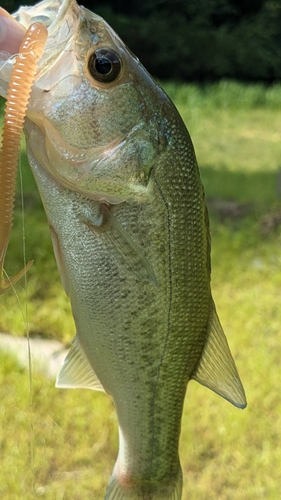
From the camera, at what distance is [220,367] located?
41.8 inches

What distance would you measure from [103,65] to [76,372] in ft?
1.88

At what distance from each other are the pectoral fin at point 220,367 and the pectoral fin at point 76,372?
219mm

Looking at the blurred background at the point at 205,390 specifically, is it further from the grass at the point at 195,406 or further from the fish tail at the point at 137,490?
the fish tail at the point at 137,490

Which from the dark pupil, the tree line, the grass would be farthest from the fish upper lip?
the tree line

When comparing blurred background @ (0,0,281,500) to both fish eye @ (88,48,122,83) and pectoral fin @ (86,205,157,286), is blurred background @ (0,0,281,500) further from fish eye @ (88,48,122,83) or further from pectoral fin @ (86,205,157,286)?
fish eye @ (88,48,122,83)

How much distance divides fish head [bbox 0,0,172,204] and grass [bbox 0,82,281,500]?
52cm

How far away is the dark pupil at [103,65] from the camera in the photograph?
0.86m

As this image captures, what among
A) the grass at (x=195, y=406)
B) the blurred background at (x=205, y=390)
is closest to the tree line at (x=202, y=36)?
the blurred background at (x=205, y=390)

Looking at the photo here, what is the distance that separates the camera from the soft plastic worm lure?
0.73m

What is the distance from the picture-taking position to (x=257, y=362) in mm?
2570

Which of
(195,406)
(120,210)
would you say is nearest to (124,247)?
(120,210)

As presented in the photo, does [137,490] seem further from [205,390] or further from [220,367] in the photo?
[205,390]

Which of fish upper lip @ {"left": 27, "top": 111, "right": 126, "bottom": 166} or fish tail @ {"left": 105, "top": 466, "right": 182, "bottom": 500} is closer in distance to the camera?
fish upper lip @ {"left": 27, "top": 111, "right": 126, "bottom": 166}

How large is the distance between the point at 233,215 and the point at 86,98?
3.55 m
